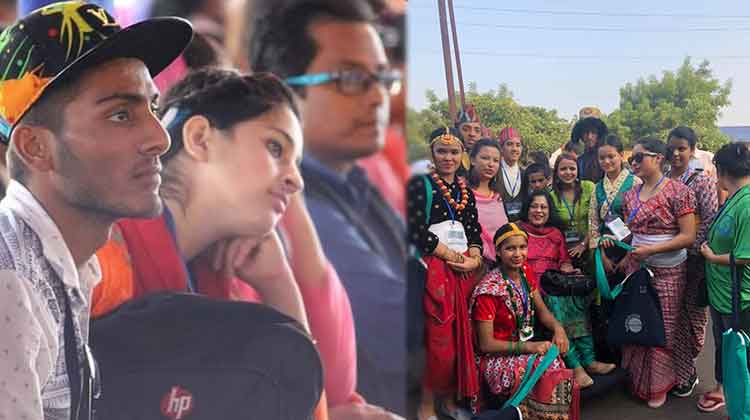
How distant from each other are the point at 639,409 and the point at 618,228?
0.82 meters

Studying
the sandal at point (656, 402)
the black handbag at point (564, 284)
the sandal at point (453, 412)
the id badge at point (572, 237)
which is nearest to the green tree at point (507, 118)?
the id badge at point (572, 237)

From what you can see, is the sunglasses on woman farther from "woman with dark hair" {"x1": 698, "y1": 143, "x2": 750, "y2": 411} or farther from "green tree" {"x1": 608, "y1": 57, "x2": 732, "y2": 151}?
"woman with dark hair" {"x1": 698, "y1": 143, "x2": 750, "y2": 411}

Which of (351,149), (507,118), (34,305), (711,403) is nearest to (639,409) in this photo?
(711,403)

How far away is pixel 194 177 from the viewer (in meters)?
1.55

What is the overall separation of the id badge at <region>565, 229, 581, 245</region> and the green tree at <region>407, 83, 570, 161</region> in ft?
1.31

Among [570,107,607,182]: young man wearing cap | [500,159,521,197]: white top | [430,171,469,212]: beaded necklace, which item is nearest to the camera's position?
[430,171,469,212]: beaded necklace

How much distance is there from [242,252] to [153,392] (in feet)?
1.37

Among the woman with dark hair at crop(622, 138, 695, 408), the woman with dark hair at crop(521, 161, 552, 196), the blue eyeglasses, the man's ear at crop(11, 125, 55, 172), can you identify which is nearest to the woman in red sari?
the woman with dark hair at crop(521, 161, 552, 196)

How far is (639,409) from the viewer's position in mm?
2766

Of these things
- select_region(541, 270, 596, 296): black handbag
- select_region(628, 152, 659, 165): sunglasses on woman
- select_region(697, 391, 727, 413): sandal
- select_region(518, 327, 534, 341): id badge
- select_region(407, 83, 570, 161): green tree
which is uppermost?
select_region(407, 83, 570, 161): green tree

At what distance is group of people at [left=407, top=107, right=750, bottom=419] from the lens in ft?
7.37

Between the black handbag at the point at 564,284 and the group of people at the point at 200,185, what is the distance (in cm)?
128

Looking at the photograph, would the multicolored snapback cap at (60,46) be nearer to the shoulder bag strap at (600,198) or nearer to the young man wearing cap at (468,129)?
the young man wearing cap at (468,129)

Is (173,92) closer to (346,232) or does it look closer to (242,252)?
(242,252)
